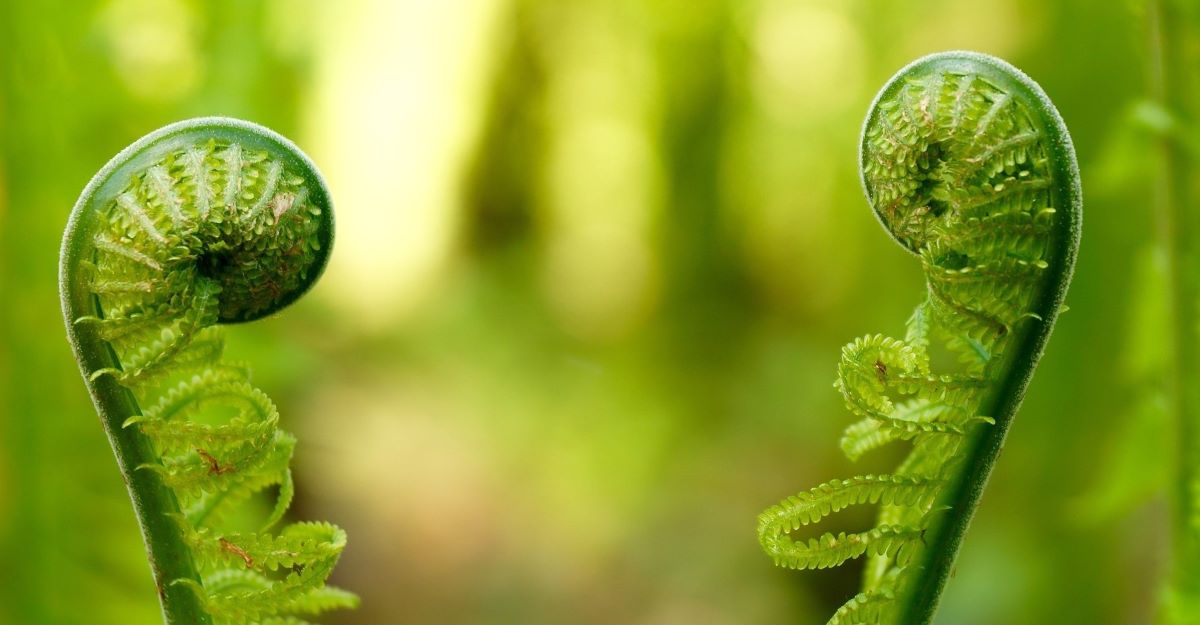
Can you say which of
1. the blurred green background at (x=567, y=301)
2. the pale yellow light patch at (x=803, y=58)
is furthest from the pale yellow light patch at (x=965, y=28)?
the pale yellow light patch at (x=803, y=58)

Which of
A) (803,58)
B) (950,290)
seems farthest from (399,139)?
(950,290)

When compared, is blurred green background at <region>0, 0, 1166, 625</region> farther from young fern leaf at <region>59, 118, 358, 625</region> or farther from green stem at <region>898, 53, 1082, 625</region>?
green stem at <region>898, 53, 1082, 625</region>

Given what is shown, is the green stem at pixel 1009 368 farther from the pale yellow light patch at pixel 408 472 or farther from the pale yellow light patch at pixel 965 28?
the pale yellow light patch at pixel 965 28

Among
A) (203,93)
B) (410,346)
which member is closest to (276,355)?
(203,93)

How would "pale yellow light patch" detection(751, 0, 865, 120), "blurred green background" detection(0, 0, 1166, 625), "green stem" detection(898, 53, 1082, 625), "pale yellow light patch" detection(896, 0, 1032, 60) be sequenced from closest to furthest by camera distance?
"green stem" detection(898, 53, 1082, 625) → "blurred green background" detection(0, 0, 1166, 625) → "pale yellow light patch" detection(896, 0, 1032, 60) → "pale yellow light patch" detection(751, 0, 865, 120)

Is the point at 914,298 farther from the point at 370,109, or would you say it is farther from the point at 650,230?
the point at 370,109

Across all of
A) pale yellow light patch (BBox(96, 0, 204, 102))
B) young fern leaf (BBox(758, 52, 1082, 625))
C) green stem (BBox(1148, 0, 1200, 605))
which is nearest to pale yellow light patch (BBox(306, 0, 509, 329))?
pale yellow light patch (BBox(96, 0, 204, 102))
